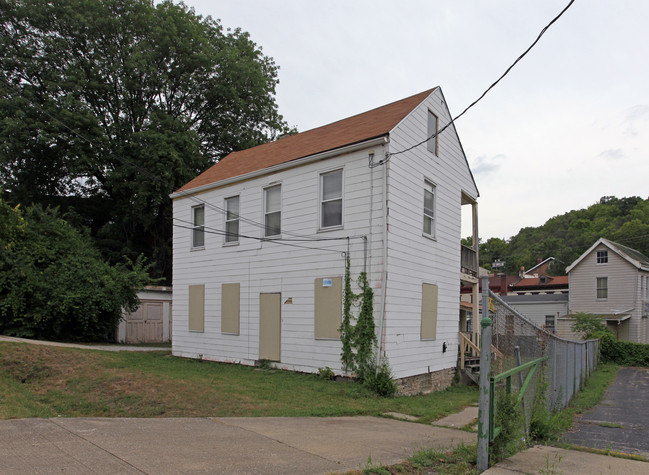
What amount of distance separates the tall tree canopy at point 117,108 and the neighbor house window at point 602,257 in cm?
2592

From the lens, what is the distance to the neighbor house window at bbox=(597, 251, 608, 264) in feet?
119

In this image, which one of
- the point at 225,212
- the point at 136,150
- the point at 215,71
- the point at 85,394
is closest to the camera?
the point at 85,394

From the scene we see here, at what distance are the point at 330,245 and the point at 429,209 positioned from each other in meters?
3.41

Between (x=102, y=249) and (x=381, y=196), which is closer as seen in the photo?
(x=381, y=196)

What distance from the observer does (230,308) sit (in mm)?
15367

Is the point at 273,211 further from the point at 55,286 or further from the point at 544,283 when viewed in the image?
the point at 544,283

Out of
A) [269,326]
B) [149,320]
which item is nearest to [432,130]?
[269,326]

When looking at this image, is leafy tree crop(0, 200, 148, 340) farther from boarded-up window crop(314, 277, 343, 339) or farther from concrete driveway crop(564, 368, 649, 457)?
concrete driveway crop(564, 368, 649, 457)

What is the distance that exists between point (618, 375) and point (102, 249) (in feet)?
85.1

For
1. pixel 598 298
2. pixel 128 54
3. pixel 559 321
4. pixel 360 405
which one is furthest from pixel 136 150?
pixel 598 298

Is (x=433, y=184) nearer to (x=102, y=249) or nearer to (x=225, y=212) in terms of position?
(x=225, y=212)

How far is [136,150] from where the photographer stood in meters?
26.3

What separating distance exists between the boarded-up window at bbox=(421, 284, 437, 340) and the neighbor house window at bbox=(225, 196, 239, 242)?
597 centimetres

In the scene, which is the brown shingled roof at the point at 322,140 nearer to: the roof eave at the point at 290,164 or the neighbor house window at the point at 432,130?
the roof eave at the point at 290,164
